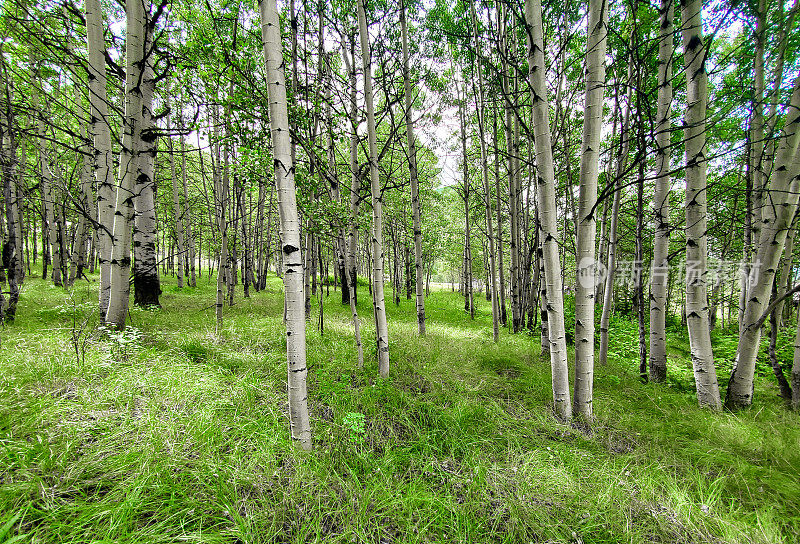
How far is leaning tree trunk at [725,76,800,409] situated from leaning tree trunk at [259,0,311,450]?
5747 millimetres

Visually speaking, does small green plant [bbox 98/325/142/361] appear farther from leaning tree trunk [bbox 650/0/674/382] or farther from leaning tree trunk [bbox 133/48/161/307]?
leaning tree trunk [bbox 650/0/674/382]

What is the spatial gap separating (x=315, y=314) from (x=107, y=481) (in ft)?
24.0

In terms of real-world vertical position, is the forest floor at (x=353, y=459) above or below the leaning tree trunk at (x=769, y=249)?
below

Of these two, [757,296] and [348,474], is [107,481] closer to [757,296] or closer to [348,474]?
[348,474]

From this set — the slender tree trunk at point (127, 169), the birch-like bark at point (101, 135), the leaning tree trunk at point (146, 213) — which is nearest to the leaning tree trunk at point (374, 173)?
the slender tree trunk at point (127, 169)

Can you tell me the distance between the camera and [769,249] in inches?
138

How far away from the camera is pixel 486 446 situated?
2.87 m

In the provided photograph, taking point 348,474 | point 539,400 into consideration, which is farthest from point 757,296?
point 348,474

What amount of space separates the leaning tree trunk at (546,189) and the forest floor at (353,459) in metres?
0.82

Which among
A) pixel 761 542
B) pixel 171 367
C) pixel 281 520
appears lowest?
pixel 761 542

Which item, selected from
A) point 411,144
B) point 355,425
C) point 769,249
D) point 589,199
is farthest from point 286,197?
point 769,249

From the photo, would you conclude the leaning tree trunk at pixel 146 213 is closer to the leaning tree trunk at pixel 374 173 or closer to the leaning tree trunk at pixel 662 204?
the leaning tree trunk at pixel 374 173

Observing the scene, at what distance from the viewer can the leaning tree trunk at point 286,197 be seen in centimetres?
216

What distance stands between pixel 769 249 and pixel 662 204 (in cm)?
130
